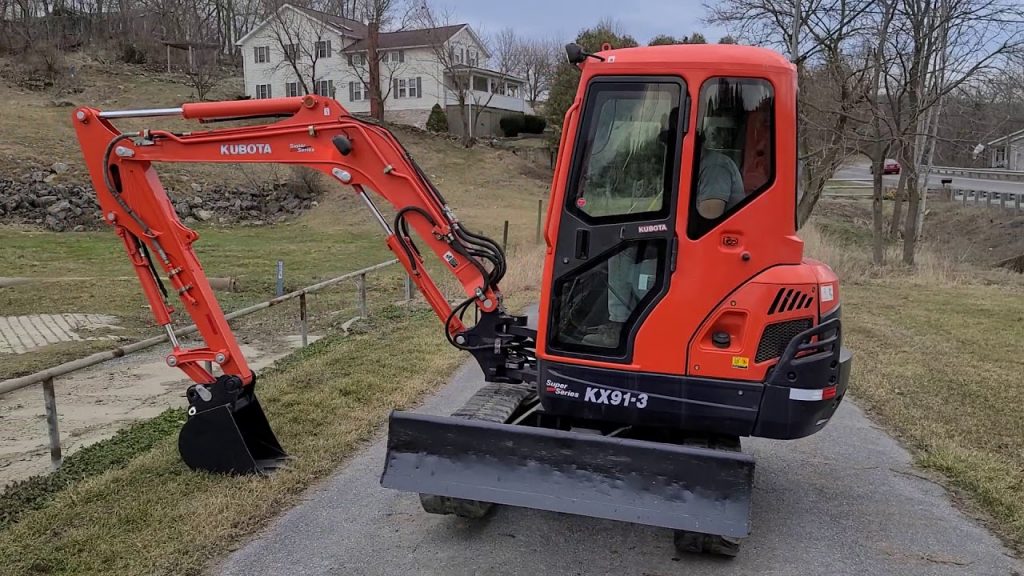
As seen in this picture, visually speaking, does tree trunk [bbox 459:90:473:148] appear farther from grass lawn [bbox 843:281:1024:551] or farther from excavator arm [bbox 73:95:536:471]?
excavator arm [bbox 73:95:536:471]

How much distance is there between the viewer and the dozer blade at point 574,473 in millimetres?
4137

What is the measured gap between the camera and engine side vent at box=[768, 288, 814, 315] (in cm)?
429

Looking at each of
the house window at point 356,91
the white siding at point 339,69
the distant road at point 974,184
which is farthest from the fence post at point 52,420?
the house window at point 356,91

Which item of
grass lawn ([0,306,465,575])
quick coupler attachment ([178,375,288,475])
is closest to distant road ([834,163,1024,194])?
grass lawn ([0,306,465,575])

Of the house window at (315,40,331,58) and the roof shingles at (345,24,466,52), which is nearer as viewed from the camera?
the roof shingles at (345,24,466,52)

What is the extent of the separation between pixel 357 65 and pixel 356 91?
1.66 meters

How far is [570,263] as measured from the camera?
454 cm

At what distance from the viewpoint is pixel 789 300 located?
Result: 14.1 feet

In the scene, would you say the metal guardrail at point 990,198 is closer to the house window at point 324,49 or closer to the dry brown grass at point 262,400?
the dry brown grass at point 262,400

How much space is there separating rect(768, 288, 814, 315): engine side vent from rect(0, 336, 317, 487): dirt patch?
5.57 metres

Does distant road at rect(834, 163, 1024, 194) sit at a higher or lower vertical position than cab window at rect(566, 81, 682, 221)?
lower

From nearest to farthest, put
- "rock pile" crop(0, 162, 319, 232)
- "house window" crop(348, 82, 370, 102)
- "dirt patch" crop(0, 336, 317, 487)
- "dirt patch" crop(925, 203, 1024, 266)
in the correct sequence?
"dirt patch" crop(0, 336, 317, 487) → "dirt patch" crop(925, 203, 1024, 266) → "rock pile" crop(0, 162, 319, 232) → "house window" crop(348, 82, 370, 102)

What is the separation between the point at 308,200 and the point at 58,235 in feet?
35.6

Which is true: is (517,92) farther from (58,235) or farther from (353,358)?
(353,358)
